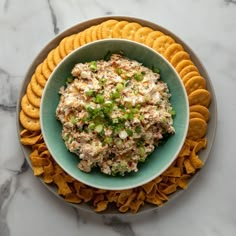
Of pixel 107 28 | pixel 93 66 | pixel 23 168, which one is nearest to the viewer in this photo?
pixel 93 66

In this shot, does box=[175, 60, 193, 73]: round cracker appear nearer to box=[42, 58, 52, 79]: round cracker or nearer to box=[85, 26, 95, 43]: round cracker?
box=[85, 26, 95, 43]: round cracker

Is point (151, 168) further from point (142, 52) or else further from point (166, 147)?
point (142, 52)

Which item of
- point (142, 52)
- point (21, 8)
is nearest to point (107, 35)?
point (142, 52)

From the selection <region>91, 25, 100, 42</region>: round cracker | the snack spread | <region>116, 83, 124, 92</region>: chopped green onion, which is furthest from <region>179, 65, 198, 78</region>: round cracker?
<region>91, 25, 100, 42</region>: round cracker

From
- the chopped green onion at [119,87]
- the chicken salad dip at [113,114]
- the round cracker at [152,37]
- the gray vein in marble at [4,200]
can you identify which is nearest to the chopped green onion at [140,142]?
the chicken salad dip at [113,114]

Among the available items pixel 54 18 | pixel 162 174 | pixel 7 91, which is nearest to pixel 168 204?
pixel 162 174

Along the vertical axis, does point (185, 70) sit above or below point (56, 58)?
above

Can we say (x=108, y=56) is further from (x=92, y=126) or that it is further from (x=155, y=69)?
(x=92, y=126)
